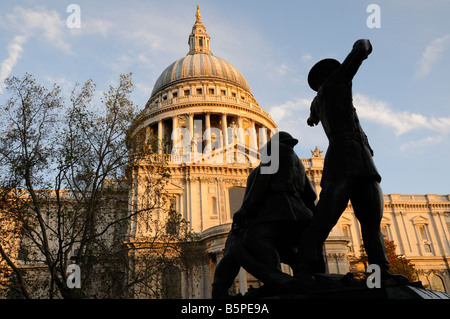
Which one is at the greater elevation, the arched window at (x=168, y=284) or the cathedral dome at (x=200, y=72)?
the cathedral dome at (x=200, y=72)

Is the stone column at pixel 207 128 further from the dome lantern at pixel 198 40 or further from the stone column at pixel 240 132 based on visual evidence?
the dome lantern at pixel 198 40

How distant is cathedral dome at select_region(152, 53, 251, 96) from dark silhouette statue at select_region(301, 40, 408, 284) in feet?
184

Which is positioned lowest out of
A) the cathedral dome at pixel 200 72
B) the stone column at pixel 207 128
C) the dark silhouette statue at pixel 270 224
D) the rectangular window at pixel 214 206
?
the dark silhouette statue at pixel 270 224

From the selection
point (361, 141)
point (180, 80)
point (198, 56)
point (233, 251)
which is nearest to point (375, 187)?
point (361, 141)

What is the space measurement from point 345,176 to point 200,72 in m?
58.2

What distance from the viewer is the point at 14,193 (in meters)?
15.9

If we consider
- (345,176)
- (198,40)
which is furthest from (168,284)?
(198,40)

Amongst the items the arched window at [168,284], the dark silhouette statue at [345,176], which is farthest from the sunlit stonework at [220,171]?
the dark silhouette statue at [345,176]

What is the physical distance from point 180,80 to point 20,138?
45.7 metres

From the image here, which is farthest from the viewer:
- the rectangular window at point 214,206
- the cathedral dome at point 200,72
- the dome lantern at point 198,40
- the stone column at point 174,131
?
the dome lantern at point 198,40

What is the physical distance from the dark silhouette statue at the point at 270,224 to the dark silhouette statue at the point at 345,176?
34 centimetres

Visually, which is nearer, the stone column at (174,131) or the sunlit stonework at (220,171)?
the sunlit stonework at (220,171)

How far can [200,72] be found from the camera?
200ft

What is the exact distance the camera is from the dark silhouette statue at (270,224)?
4852 mm
